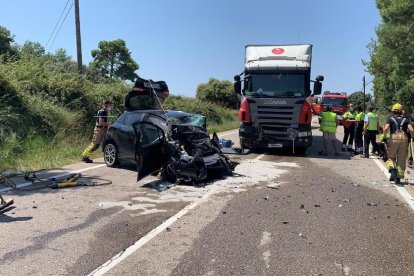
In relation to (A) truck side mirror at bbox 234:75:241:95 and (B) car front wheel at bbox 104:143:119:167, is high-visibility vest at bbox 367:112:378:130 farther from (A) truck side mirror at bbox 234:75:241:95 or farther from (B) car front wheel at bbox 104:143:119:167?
(B) car front wheel at bbox 104:143:119:167

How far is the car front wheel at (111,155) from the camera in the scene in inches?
457

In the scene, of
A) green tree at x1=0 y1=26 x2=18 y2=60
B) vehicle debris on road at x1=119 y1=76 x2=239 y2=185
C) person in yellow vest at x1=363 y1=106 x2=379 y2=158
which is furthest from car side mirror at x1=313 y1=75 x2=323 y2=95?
green tree at x1=0 y1=26 x2=18 y2=60

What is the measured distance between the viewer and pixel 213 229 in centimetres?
610

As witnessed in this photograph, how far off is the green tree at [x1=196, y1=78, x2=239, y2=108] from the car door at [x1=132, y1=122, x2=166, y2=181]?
3986 cm

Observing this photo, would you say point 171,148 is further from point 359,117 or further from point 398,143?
point 359,117

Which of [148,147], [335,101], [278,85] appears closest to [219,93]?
[335,101]

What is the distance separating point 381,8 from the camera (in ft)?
113

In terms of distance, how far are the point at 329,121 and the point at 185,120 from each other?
22.7 ft

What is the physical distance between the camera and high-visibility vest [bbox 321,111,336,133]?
15.7m

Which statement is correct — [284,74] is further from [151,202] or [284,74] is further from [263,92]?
[151,202]

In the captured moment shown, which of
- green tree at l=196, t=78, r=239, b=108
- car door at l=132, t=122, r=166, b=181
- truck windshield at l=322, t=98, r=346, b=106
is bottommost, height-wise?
car door at l=132, t=122, r=166, b=181

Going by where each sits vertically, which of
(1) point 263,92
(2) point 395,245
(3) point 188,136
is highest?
(1) point 263,92

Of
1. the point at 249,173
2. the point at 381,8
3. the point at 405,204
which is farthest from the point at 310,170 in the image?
the point at 381,8

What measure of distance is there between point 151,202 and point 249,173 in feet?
12.7
